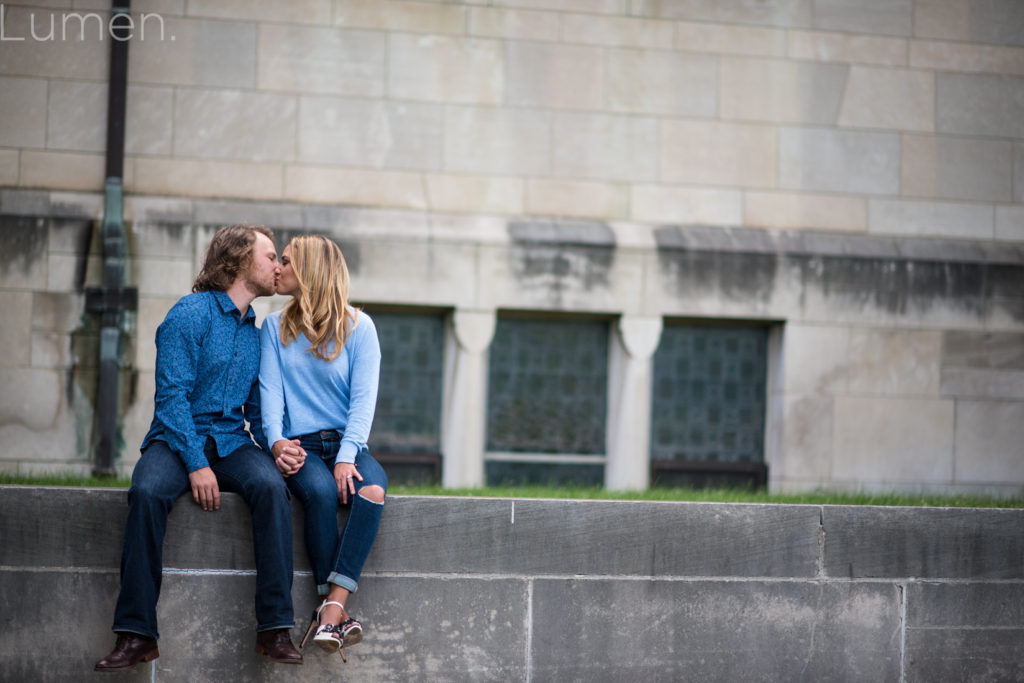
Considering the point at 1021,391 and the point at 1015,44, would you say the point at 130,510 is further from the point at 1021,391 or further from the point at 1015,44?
the point at 1015,44

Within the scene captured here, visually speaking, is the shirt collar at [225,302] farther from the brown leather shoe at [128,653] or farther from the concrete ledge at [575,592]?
the brown leather shoe at [128,653]

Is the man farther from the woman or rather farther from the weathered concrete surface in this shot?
the weathered concrete surface

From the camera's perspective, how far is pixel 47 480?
5992 mm

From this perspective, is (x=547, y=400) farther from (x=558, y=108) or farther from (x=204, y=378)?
(x=204, y=378)

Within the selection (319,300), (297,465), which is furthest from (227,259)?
(297,465)

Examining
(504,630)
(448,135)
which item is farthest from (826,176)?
(504,630)

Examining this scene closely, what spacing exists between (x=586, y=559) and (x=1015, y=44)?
689 centimetres

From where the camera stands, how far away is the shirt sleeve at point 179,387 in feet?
16.3

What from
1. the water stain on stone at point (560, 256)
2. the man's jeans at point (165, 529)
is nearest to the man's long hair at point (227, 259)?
the man's jeans at point (165, 529)

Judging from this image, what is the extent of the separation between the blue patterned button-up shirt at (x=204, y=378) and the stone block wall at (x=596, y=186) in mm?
3585

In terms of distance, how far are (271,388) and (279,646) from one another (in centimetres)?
118

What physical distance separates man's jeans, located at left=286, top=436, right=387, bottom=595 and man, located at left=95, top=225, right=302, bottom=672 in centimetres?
11

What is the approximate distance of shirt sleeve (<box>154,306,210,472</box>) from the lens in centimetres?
498

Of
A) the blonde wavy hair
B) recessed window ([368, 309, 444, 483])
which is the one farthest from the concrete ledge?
recessed window ([368, 309, 444, 483])
